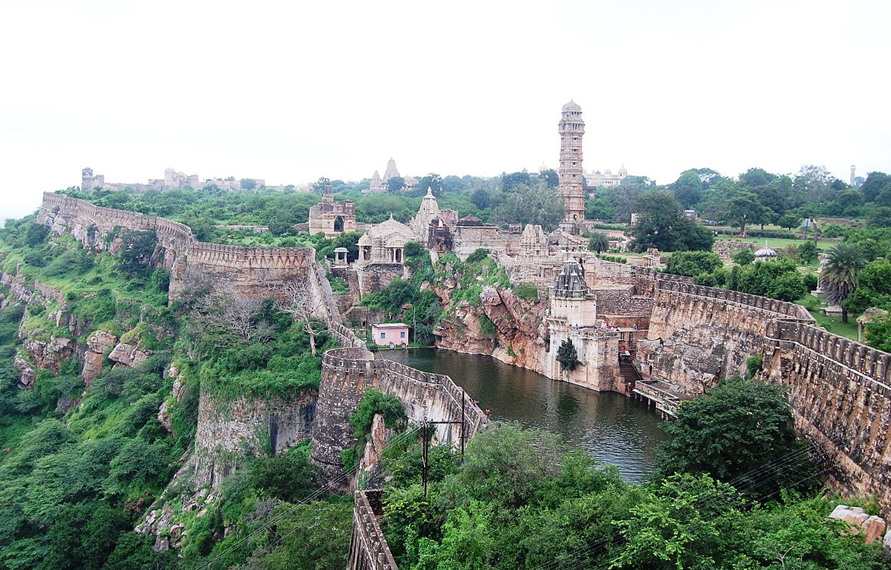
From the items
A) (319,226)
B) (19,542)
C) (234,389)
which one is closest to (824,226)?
(319,226)

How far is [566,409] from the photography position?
136 ft

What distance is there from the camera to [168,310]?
167 feet

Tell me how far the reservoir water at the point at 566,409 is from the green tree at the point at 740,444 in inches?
181

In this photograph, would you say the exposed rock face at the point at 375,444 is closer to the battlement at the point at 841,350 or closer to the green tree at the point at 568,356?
the battlement at the point at 841,350

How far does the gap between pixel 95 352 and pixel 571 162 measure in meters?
51.2

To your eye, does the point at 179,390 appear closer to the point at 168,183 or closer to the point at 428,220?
the point at 428,220

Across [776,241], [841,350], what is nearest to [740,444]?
[841,350]

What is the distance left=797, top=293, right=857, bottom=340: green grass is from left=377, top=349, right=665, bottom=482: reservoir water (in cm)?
870

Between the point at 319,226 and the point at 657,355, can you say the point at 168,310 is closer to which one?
the point at 319,226

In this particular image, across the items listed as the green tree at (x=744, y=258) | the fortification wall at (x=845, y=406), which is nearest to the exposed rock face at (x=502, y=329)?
the green tree at (x=744, y=258)

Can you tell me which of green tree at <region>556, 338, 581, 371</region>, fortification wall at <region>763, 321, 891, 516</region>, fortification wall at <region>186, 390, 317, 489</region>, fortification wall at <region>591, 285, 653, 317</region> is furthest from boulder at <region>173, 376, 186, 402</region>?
fortification wall at <region>763, 321, 891, 516</region>

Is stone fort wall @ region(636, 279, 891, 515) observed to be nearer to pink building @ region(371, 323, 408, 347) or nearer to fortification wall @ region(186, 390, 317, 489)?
pink building @ region(371, 323, 408, 347)

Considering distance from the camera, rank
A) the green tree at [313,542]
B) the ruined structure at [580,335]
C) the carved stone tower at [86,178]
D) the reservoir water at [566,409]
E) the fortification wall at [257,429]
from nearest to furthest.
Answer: the green tree at [313,542]
the reservoir water at [566,409]
the fortification wall at [257,429]
the ruined structure at [580,335]
the carved stone tower at [86,178]

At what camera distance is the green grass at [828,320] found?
33606mm
